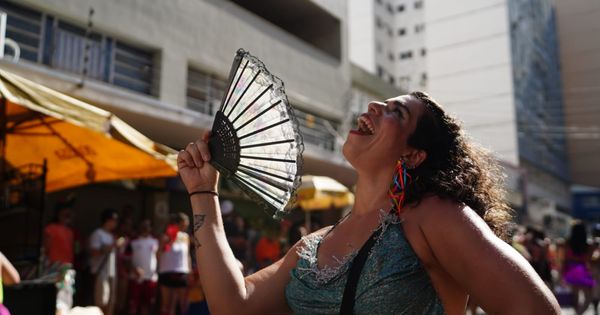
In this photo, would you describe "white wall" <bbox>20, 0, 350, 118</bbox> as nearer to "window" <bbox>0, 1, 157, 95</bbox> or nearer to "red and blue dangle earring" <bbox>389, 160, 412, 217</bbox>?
"window" <bbox>0, 1, 157, 95</bbox>

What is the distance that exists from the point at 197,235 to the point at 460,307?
85 centimetres

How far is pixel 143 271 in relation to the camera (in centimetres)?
831

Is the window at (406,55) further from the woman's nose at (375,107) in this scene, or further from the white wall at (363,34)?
the woman's nose at (375,107)

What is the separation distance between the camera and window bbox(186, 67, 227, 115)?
1298cm

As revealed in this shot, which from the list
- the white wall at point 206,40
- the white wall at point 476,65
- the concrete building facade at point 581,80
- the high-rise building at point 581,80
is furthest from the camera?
the high-rise building at point 581,80

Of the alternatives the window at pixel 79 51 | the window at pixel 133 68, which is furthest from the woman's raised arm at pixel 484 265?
the window at pixel 133 68

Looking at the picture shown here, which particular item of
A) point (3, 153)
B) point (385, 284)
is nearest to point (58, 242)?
point (3, 153)

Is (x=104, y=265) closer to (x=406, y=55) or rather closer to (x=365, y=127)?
(x=365, y=127)

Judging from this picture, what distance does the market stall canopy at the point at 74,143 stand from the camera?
4.99 m

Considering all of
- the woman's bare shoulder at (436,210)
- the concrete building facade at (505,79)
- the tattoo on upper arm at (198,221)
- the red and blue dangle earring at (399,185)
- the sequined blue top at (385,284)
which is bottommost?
the sequined blue top at (385,284)

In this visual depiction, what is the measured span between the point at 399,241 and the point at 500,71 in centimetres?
4157

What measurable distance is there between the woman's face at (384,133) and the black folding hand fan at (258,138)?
0.20 meters

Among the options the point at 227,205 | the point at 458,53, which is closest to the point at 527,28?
the point at 458,53

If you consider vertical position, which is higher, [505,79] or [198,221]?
[505,79]
